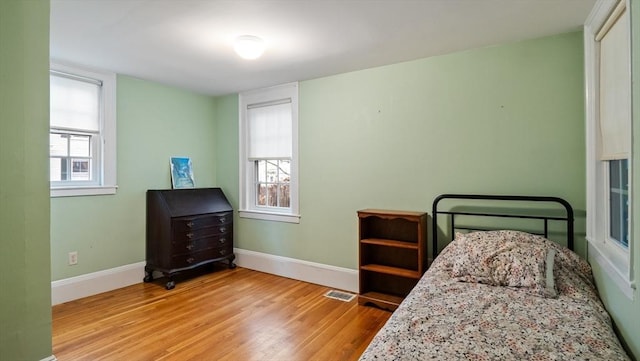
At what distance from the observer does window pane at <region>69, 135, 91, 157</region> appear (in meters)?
3.31

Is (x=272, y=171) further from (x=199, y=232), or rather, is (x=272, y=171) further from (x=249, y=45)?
(x=249, y=45)

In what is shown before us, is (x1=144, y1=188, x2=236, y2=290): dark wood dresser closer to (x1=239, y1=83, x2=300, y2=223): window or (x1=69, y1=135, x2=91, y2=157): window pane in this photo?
(x1=239, y1=83, x2=300, y2=223): window

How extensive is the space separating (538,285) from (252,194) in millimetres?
3358

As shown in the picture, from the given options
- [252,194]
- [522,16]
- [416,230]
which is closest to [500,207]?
[416,230]

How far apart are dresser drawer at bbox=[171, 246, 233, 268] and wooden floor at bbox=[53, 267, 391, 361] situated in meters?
0.25

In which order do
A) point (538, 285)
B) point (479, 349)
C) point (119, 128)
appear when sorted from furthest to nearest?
point (119, 128)
point (538, 285)
point (479, 349)

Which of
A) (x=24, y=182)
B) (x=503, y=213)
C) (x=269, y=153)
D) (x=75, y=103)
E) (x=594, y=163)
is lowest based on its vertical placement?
(x=503, y=213)

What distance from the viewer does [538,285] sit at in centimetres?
198

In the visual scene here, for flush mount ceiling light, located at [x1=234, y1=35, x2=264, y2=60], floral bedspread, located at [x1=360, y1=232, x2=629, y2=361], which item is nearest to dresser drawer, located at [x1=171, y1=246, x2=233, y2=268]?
flush mount ceiling light, located at [x1=234, y1=35, x2=264, y2=60]

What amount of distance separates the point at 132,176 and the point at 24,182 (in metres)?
2.07

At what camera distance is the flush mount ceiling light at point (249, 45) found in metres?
2.54

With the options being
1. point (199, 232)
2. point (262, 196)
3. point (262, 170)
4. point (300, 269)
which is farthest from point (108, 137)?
point (300, 269)

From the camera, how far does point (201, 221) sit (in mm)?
3877

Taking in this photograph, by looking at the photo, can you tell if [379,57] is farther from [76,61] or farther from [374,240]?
[76,61]
